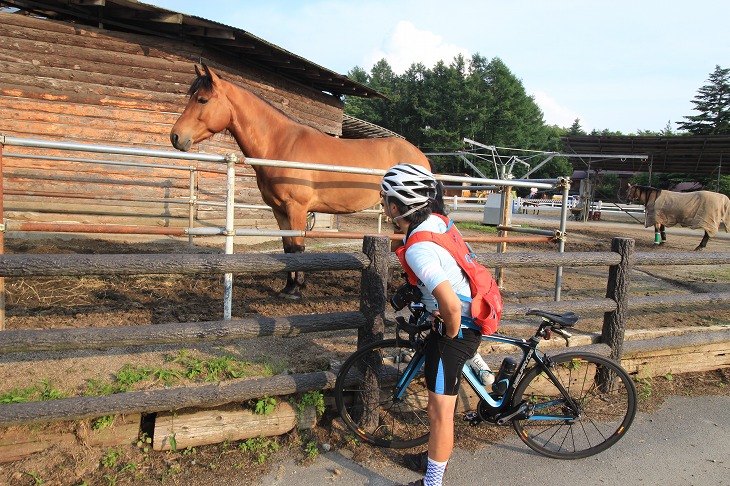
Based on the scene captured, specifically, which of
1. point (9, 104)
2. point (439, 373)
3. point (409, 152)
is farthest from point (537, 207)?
point (439, 373)

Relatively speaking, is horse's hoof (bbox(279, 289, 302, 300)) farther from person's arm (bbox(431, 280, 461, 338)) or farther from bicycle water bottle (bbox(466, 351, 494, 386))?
person's arm (bbox(431, 280, 461, 338))

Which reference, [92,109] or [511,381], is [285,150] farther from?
[92,109]

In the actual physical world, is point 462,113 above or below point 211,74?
above

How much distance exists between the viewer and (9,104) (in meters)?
7.79

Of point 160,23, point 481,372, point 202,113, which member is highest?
point 160,23

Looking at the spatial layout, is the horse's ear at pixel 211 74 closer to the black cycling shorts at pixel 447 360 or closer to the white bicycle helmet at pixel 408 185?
the white bicycle helmet at pixel 408 185

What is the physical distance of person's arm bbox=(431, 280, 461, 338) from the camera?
82.6 inches

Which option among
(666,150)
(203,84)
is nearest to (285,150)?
(203,84)

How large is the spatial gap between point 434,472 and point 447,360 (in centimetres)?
57

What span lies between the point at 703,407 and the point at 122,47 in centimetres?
944

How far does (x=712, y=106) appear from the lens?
38.4 metres

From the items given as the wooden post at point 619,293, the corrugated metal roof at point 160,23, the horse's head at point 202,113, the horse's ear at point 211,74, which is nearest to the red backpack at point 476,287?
the wooden post at point 619,293

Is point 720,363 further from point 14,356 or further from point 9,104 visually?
point 9,104

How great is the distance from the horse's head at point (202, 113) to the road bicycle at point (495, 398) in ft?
9.27
